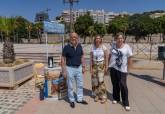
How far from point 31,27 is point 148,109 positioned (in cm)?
7615

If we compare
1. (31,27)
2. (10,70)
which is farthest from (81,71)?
(31,27)

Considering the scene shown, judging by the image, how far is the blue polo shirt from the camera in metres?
6.64

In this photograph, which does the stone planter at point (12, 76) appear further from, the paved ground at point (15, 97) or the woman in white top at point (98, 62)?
the woman in white top at point (98, 62)

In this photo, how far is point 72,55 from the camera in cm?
666

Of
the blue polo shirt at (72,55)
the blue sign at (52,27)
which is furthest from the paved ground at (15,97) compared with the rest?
the blue sign at (52,27)

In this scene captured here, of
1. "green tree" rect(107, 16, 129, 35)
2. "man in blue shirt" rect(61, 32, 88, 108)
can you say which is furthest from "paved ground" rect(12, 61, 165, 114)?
"green tree" rect(107, 16, 129, 35)

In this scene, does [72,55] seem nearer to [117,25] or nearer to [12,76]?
[12,76]

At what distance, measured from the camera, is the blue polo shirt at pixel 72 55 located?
21.8 feet

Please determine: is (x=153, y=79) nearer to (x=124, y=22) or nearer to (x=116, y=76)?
(x=116, y=76)

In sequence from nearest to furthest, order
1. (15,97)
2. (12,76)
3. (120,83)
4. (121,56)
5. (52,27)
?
(121,56), (120,83), (15,97), (12,76), (52,27)

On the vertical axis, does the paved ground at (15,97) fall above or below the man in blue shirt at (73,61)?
below

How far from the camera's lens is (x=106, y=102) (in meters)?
7.30

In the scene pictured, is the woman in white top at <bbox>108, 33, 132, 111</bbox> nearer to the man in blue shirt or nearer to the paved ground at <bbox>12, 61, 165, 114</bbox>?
the paved ground at <bbox>12, 61, 165, 114</bbox>

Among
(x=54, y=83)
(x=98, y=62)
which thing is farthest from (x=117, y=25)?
(x=98, y=62)
